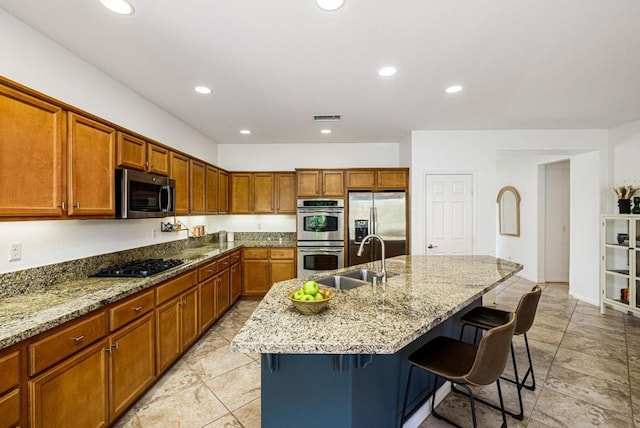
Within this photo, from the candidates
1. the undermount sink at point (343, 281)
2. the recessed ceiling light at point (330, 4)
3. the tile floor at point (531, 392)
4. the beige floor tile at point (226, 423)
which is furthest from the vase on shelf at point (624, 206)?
the beige floor tile at point (226, 423)

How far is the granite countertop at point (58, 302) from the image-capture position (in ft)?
4.37

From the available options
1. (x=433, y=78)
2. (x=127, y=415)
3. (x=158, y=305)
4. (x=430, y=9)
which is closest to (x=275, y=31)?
(x=430, y=9)

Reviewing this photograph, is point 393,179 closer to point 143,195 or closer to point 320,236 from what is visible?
point 320,236

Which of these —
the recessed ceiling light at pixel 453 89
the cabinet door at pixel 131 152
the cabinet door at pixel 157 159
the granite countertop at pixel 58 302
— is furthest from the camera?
the recessed ceiling light at pixel 453 89

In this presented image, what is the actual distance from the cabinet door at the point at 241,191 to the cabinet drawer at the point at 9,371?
377cm

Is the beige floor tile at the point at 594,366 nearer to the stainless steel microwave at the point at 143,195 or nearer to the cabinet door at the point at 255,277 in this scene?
the cabinet door at the point at 255,277

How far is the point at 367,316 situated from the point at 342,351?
361 millimetres

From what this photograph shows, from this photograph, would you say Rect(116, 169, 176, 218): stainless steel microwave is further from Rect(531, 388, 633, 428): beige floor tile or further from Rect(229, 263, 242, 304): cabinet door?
Rect(531, 388, 633, 428): beige floor tile

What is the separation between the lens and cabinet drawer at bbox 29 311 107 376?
137 centimetres

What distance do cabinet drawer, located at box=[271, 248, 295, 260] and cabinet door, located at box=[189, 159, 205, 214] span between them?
136 centimetres

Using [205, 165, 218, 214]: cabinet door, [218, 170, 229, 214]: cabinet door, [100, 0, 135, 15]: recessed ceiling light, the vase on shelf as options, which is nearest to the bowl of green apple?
[100, 0, 135, 15]: recessed ceiling light

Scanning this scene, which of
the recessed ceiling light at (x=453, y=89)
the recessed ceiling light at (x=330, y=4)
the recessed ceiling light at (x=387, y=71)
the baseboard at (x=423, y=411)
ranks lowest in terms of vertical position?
the baseboard at (x=423, y=411)

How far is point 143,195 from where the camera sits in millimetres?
2531

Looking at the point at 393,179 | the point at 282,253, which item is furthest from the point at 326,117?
the point at 282,253
